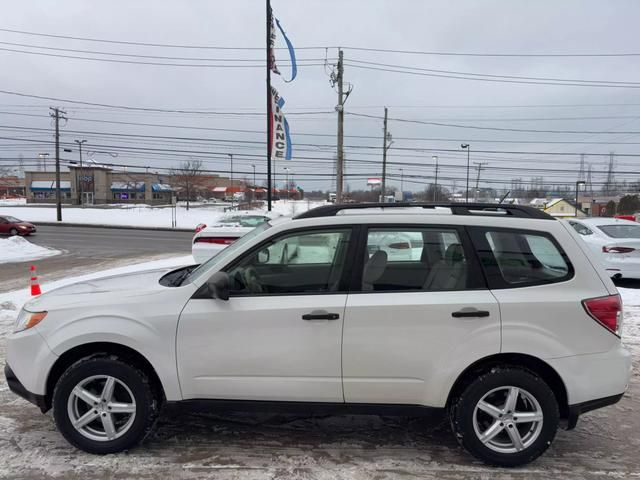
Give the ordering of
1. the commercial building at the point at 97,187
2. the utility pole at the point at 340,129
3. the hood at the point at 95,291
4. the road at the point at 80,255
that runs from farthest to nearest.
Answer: the commercial building at the point at 97,187, the utility pole at the point at 340,129, the road at the point at 80,255, the hood at the point at 95,291

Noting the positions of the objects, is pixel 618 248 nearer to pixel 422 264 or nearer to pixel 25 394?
pixel 422 264

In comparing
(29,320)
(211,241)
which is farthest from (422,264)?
(211,241)

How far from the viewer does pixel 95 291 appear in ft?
10.9

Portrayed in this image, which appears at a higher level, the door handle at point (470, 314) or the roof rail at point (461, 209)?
the roof rail at point (461, 209)

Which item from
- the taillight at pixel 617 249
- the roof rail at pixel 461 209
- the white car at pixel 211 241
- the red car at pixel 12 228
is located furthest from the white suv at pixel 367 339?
the red car at pixel 12 228

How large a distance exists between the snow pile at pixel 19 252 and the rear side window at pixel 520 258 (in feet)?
51.5

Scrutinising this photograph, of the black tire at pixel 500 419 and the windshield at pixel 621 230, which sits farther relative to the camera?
the windshield at pixel 621 230

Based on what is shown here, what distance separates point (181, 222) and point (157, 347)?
38.3 metres

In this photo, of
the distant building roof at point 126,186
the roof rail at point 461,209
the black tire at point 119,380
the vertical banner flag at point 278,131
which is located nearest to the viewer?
the black tire at point 119,380

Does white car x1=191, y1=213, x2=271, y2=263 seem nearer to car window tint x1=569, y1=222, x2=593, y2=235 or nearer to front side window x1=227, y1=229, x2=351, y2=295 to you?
front side window x1=227, y1=229, x2=351, y2=295

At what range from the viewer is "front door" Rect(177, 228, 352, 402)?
2.96 meters

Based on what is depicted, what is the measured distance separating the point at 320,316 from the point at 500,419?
4.52 ft

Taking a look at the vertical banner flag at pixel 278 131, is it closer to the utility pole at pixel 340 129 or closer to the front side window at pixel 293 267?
the utility pole at pixel 340 129

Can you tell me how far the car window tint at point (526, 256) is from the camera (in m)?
3.04
